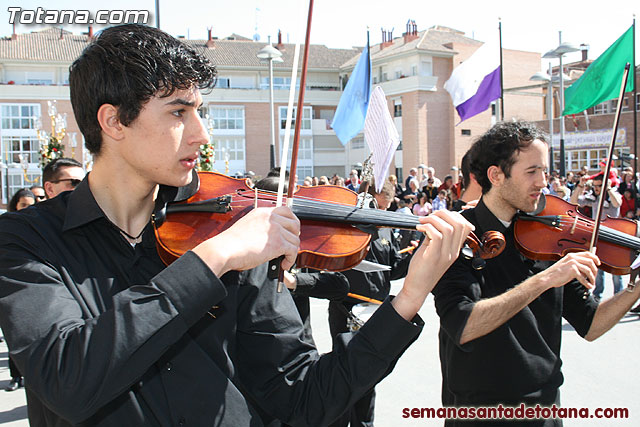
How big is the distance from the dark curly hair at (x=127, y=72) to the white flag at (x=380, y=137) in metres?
2.30

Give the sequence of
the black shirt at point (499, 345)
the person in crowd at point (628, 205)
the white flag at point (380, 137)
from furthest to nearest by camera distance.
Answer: the person in crowd at point (628, 205), the white flag at point (380, 137), the black shirt at point (499, 345)

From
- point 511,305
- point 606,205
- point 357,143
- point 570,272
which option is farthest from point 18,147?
point 570,272

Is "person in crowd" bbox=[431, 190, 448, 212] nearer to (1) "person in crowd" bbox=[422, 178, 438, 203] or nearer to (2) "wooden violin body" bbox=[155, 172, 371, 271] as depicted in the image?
(1) "person in crowd" bbox=[422, 178, 438, 203]

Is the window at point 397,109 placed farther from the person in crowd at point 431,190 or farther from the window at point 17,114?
the window at point 17,114

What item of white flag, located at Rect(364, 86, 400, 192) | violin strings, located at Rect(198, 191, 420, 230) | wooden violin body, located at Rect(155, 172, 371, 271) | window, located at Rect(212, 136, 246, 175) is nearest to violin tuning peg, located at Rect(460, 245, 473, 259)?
violin strings, located at Rect(198, 191, 420, 230)

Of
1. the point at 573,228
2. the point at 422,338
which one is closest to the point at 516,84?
the point at 422,338

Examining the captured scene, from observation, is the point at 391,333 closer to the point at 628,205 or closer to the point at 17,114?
the point at 628,205

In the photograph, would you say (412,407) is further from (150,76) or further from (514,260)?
(150,76)

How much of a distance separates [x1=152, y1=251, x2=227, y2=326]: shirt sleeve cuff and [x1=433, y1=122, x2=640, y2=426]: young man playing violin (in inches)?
52.5

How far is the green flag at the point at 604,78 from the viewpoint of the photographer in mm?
6582

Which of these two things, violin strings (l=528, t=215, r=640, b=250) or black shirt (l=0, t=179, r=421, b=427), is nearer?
black shirt (l=0, t=179, r=421, b=427)

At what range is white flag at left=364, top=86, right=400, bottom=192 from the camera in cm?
378

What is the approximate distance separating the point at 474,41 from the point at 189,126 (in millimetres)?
40333

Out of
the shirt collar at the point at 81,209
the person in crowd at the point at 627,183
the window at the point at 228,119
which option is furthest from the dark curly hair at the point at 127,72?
the window at the point at 228,119
